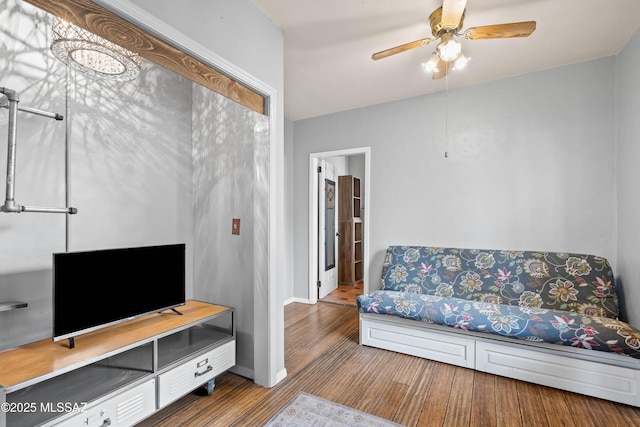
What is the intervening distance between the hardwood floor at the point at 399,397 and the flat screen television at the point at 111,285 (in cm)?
70

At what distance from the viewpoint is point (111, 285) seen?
1774 millimetres

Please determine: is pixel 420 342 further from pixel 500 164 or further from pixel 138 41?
pixel 138 41

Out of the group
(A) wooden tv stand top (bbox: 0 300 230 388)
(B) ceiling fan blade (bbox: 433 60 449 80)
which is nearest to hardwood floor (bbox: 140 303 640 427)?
(A) wooden tv stand top (bbox: 0 300 230 388)

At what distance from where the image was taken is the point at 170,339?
7.01 feet

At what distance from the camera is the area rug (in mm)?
1789

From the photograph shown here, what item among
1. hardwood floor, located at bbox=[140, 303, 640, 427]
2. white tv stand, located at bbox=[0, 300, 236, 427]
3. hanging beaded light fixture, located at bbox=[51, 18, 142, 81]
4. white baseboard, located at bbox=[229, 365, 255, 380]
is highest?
hanging beaded light fixture, located at bbox=[51, 18, 142, 81]

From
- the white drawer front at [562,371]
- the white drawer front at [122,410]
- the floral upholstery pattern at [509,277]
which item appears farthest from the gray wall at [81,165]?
the white drawer front at [562,371]

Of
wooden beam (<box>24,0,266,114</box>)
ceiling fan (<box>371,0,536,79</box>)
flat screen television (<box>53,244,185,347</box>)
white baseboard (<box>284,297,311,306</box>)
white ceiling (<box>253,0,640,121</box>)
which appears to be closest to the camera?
wooden beam (<box>24,0,266,114</box>)

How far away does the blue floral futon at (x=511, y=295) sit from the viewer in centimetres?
213

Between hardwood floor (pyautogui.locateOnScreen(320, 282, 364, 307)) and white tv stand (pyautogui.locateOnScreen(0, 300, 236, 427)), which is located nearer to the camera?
white tv stand (pyautogui.locateOnScreen(0, 300, 236, 427))

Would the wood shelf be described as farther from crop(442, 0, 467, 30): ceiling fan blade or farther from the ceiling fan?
crop(442, 0, 467, 30): ceiling fan blade

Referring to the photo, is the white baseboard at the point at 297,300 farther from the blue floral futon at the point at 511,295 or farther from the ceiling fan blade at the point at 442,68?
the ceiling fan blade at the point at 442,68

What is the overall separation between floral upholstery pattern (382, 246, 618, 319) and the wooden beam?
2416 mm

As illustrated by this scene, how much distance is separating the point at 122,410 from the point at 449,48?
2.82 m
